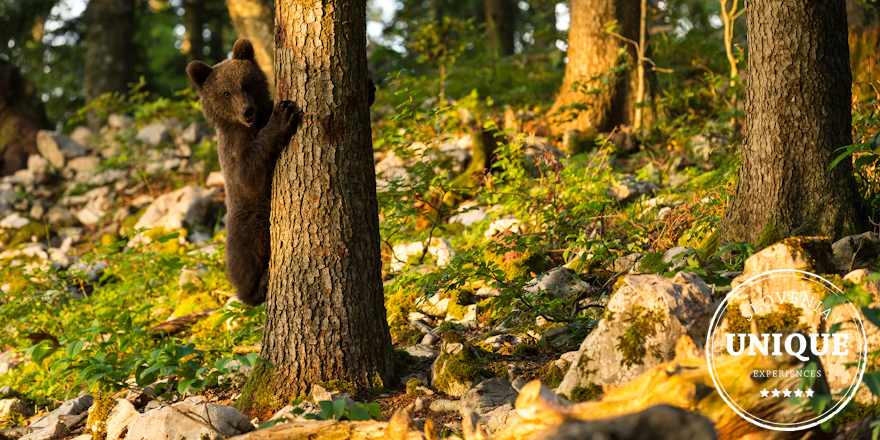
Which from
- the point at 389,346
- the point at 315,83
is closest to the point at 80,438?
the point at 389,346

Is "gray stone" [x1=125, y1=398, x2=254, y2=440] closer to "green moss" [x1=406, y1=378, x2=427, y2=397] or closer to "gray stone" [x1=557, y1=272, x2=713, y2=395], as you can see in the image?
"green moss" [x1=406, y1=378, x2=427, y2=397]

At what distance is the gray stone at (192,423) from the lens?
3975 millimetres

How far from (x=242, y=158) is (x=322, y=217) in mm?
1224

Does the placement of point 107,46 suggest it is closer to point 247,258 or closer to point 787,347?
point 247,258

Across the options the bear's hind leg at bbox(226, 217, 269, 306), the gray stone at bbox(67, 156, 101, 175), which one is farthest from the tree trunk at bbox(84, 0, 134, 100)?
the bear's hind leg at bbox(226, 217, 269, 306)

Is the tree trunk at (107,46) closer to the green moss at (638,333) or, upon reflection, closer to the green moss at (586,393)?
the green moss at (586,393)

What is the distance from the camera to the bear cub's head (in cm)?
630

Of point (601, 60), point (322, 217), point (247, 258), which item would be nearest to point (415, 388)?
point (322, 217)

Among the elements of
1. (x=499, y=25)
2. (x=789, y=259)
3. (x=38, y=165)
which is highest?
(x=499, y=25)

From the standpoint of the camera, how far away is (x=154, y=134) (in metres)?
12.9

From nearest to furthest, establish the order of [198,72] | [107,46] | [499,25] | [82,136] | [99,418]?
[99,418], [198,72], [82,136], [107,46], [499,25]

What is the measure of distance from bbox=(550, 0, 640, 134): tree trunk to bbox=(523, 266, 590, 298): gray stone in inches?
Result: 152

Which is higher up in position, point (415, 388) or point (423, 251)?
point (423, 251)

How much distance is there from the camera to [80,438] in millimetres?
4746
